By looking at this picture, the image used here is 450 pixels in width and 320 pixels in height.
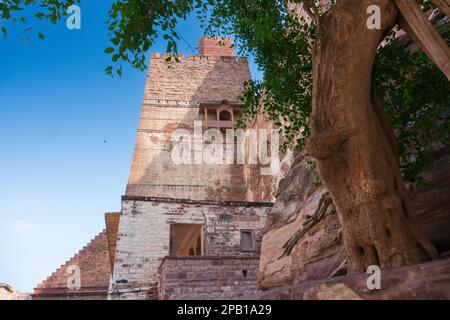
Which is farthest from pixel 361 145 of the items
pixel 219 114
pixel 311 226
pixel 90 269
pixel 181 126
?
pixel 90 269

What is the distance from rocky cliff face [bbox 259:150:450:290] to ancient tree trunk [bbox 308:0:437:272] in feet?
2.72

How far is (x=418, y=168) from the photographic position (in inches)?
208

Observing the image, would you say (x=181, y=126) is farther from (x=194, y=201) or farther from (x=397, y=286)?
(x=397, y=286)

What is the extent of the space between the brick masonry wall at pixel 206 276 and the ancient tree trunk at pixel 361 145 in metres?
6.83

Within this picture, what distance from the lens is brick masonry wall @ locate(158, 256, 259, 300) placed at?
10483 millimetres

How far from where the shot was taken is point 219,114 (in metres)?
23.0

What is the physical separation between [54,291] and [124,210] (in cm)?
1010

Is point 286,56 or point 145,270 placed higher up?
point 286,56

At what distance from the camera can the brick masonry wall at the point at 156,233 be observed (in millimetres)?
12305

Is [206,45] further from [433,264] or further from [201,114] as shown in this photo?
[433,264]

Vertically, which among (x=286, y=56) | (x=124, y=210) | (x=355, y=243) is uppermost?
(x=124, y=210)

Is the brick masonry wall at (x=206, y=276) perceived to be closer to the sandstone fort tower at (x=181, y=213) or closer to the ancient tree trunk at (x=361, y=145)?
the sandstone fort tower at (x=181, y=213)

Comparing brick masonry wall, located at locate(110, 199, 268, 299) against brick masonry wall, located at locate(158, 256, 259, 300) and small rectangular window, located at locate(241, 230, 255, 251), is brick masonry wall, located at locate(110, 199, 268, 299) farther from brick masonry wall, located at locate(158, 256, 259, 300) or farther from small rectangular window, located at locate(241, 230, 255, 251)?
brick masonry wall, located at locate(158, 256, 259, 300)
